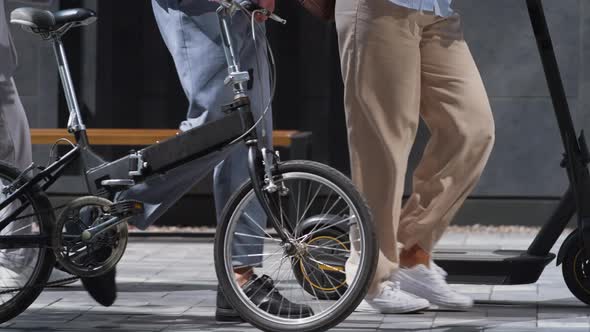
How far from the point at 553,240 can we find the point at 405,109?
36.2 inches

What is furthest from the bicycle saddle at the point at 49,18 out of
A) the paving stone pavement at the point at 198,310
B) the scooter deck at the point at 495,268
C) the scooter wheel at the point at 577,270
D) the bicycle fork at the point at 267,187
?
the scooter wheel at the point at 577,270

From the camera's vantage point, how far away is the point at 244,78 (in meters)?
5.25

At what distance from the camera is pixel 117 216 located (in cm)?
537

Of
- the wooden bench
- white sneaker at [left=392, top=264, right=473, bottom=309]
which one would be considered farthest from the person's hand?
the wooden bench

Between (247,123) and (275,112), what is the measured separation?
542cm

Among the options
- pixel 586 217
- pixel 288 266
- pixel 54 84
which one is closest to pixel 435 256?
pixel 586 217

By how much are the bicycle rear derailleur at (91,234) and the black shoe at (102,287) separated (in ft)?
0.26

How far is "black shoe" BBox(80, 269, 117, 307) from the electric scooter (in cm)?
138

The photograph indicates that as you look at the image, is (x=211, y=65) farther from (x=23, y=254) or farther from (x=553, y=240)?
(x=553, y=240)

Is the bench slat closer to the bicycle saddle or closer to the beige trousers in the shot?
the beige trousers

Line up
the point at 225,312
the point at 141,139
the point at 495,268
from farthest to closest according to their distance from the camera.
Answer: the point at 141,139
the point at 495,268
the point at 225,312

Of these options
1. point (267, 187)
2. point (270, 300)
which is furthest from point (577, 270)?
point (267, 187)

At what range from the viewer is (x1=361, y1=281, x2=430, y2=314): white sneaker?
5598 mm

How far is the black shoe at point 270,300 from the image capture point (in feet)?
16.8
